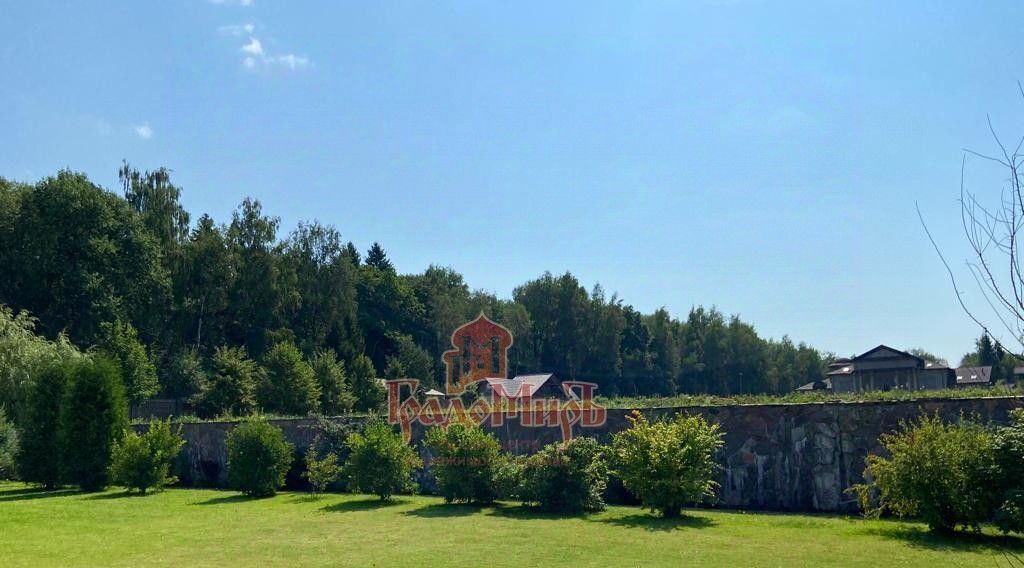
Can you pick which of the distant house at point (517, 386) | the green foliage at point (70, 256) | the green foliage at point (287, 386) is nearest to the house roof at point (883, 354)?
the distant house at point (517, 386)

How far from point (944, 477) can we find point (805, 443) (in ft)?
14.6

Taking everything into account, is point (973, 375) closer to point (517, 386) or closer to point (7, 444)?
point (517, 386)

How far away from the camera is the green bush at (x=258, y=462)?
20.0 m

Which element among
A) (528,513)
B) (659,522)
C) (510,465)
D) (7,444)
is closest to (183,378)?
(7,444)

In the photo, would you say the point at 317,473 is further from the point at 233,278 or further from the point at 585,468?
the point at 233,278

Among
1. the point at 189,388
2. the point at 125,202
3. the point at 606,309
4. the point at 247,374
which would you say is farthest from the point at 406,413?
the point at 606,309

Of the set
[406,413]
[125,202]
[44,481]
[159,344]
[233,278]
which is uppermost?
[125,202]

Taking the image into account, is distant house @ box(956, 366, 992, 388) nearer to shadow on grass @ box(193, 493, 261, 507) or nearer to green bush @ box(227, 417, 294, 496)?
green bush @ box(227, 417, 294, 496)

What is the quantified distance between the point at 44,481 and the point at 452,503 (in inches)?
555

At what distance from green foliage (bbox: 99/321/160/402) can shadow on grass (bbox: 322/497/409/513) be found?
2418 cm

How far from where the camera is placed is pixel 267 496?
66.3 ft

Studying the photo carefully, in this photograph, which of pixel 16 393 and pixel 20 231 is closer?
pixel 16 393

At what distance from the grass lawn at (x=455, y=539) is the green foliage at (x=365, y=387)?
33.3 m

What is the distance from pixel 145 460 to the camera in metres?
21.4
